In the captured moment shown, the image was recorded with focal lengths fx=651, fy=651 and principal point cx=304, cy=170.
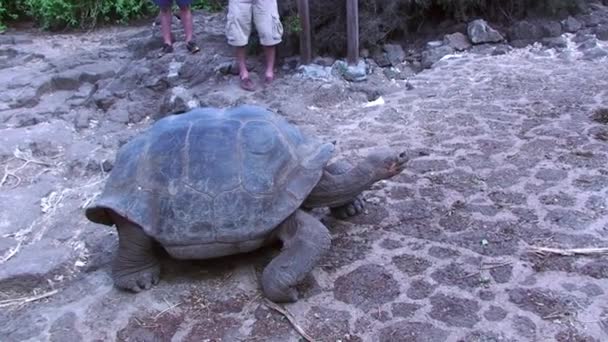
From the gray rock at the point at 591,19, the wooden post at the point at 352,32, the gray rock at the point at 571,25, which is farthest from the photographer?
the gray rock at the point at 591,19

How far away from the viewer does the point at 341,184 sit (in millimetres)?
3551

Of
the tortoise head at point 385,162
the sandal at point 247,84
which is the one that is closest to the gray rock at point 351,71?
the sandal at point 247,84

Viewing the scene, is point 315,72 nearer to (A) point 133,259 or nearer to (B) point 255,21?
(B) point 255,21

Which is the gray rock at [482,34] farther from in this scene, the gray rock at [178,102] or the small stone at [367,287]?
the small stone at [367,287]

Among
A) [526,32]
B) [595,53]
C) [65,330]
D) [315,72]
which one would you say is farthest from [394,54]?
[65,330]

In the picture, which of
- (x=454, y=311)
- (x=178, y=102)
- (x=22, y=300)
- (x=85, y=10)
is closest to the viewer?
(x=454, y=311)

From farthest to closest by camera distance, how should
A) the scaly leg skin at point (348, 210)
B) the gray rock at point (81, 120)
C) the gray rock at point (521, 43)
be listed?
1. the gray rock at point (521, 43)
2. the gray rock at point (81, 120)
3. the scaly leg skin at point (348, 210)

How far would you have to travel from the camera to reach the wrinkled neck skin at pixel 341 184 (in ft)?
11.6

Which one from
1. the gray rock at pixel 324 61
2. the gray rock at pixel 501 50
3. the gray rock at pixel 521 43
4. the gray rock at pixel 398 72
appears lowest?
the gray rock at pixel 398 72

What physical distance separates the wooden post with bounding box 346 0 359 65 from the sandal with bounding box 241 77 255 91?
1.06 m

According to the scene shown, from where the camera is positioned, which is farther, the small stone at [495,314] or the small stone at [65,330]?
the small stone at [65,330]

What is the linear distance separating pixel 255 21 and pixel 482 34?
8.65 feet

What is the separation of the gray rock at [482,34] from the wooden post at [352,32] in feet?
4.92

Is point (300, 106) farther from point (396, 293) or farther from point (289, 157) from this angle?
point (396, 293)
